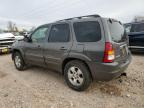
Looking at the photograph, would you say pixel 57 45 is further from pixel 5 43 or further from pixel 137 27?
pixel 5 43

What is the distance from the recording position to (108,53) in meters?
3.19

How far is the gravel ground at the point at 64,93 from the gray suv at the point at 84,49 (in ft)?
1.17

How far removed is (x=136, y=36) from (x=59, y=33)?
4.92 m

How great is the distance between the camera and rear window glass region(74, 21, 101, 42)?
3.36m

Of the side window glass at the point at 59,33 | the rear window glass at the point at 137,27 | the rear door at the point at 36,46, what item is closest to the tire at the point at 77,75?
the side window glass at the point at 59,33

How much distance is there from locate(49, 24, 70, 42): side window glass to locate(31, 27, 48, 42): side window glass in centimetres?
36

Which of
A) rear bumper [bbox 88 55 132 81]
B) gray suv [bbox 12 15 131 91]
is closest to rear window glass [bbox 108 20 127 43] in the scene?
gray suv [bbox 12 15 131 91]

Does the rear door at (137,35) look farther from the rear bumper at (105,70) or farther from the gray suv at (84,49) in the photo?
→ the rear bumper at (105,70)

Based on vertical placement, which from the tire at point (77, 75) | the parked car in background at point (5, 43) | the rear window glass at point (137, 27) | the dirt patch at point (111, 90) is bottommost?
the dirt patch at point (111, 90)

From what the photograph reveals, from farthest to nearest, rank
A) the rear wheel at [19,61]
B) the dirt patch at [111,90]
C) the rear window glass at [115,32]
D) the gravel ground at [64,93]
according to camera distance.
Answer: the rear wheel at [19,61]
the dirt patch at [111,90]
the rear window glass at [115,32]
the gravel ground at [64,93]

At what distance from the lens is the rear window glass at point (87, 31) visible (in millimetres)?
3357

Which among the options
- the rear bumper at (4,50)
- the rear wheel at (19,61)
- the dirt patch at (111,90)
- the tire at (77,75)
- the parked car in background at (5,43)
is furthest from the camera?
the parked car in background at (5,43)

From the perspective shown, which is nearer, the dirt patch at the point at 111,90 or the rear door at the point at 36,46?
the dirt patch at the point at 111,90

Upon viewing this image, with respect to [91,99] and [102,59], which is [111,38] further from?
[91,99]
